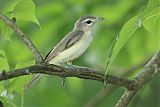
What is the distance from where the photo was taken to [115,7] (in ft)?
13.8

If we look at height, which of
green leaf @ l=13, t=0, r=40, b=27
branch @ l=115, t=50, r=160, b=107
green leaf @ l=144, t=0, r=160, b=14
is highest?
green leaf @ l=13, t=0, r=40, b=27

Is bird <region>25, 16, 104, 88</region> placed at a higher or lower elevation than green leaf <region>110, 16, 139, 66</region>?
lower

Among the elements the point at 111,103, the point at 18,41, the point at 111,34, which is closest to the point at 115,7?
the point at 111,34

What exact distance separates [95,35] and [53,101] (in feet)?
2.40

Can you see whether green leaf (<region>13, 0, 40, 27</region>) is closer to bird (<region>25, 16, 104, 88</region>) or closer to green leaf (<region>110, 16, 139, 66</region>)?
green leaf (<region>110, 16, 139, 66</region>)

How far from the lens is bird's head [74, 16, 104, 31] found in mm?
4012

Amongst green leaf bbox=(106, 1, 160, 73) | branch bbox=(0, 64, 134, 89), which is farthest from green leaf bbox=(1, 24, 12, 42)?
green leaf bbox=(106, 1, 160, 73)

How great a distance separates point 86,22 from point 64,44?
821mm

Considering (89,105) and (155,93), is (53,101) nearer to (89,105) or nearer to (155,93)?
(89,105)

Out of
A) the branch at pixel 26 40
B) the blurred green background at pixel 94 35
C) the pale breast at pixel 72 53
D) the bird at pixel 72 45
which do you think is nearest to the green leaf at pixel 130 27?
the branch at pixel 26 40

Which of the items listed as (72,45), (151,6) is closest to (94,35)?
(72,45)

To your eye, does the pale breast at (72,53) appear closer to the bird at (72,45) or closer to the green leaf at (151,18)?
the bird at (72,45)

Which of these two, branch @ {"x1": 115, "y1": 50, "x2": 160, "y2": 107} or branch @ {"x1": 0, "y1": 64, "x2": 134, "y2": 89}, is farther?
branch @ {"x1": 115, "y1": 50, "x2": 160, "y2": 107}

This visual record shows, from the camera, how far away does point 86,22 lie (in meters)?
4.17
